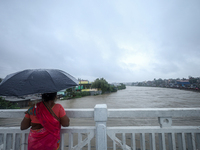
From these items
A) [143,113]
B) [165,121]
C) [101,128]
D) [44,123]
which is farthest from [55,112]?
[165,121]

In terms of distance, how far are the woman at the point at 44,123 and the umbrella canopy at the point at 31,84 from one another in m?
0.20

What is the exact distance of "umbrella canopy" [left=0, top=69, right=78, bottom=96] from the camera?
102 centimetres

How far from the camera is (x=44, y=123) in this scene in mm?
1111

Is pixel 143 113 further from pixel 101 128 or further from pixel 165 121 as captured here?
pixel 101 128

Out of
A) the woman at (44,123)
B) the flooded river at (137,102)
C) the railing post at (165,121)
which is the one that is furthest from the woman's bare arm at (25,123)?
the flooded river at (137,102)

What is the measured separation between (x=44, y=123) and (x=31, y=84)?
1.61 ft

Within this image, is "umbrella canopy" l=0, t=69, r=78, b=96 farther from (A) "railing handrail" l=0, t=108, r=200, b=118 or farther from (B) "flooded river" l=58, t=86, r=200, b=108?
(B) "flooded river" l=58, t=86, r=200, b=108

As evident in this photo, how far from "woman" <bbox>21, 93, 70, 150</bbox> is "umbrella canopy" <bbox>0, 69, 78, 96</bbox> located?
0.66 feet

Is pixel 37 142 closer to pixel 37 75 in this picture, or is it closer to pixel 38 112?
pixel 38 112

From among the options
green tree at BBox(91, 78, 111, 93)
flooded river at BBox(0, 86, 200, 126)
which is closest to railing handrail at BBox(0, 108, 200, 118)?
flooded river at BBox(0, 86, 200, 126)

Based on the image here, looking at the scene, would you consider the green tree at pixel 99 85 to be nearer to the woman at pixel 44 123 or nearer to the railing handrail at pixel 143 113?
the railing handrail at pixel 143 113

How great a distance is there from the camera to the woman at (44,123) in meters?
1.11

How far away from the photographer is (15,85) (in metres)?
1.05

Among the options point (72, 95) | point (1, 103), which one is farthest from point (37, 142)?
point (72, 95)
